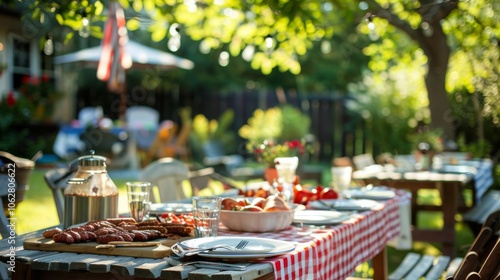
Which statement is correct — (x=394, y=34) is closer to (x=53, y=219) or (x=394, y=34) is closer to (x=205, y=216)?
(x=53, y=219)

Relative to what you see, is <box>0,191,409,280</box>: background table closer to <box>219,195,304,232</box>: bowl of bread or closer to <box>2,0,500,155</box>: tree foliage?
<box>219,195,304,232</box>: bowl of bread

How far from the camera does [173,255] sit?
2.54 meters

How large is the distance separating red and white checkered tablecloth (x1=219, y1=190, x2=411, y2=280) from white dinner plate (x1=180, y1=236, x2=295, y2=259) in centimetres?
3

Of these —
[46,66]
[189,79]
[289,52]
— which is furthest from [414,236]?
[189,79]

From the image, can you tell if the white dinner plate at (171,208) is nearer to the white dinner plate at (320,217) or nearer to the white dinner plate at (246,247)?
the white dinner plate at (320,217)

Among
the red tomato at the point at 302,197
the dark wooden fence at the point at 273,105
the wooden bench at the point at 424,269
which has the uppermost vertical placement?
the dark wooden fence at the point at 273,105

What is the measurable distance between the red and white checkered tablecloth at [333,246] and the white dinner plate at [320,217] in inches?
1.4

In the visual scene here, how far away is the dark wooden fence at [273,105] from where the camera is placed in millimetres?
16656

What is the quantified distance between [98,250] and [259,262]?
0.54 metres


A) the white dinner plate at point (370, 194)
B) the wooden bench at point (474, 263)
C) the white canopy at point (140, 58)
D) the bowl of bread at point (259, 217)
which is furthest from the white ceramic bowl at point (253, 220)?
the white canopy at point (140, 58)

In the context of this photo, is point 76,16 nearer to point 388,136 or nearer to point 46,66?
point 388,136

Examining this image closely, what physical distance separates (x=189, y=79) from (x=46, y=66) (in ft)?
14.8

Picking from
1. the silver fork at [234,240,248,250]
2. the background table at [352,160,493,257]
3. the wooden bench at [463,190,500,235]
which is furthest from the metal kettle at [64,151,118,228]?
the wooden bench at [463,190,500,235]

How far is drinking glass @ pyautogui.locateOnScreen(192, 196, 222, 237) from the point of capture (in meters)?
2.83
